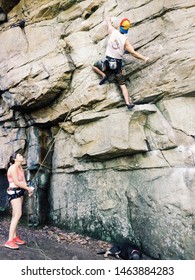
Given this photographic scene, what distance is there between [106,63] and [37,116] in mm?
3270

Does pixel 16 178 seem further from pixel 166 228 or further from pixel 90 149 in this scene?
pixel 166 228

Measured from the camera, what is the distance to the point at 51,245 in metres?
7.25

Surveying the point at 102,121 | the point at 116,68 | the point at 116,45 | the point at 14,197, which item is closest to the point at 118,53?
the point at 116,45

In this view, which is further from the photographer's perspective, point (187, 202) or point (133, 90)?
point (133, 90)

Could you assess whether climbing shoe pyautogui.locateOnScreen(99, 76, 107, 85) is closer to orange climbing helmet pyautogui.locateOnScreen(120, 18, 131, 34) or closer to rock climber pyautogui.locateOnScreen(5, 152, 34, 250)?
orange climbing helmet pyautogui.locateOnScreen(120, 18, 131, 34)

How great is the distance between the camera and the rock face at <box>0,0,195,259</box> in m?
6.71

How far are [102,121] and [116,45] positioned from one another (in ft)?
6.81

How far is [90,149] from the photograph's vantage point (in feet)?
25.8

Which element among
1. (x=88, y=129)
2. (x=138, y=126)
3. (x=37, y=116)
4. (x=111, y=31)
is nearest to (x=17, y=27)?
(x=37, y=116)

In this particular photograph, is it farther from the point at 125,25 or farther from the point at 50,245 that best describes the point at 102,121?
the point at 50,245

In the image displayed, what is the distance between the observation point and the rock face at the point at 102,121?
6.71 metres

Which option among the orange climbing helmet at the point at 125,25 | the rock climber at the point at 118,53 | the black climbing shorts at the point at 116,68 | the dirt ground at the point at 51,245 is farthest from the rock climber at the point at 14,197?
the orange climbing helmet at the point at 125,25

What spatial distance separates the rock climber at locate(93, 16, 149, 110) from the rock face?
0.28m

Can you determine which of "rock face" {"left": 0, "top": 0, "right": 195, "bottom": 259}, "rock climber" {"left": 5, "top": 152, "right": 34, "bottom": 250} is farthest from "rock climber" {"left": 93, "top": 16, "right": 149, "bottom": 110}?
"rock climber" {"left": 5, "top": 152, "right": 34, "bottom": 250}
